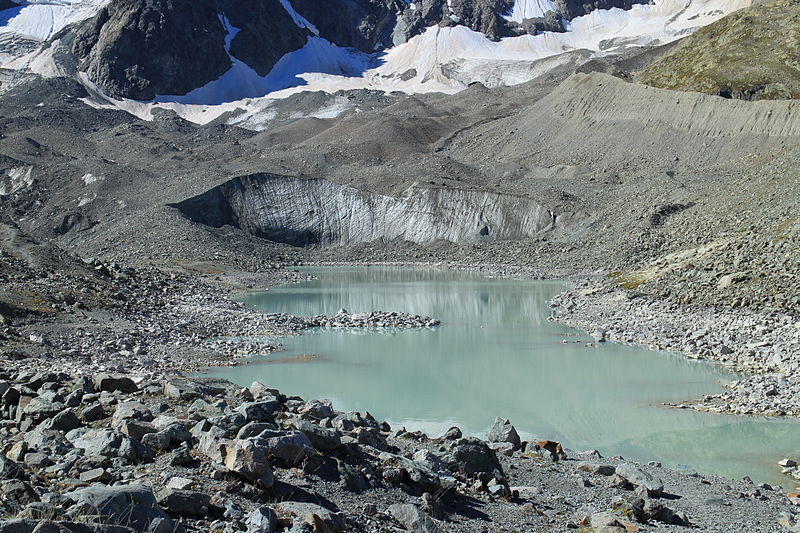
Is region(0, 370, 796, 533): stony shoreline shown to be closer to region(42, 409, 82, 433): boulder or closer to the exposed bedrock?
region(42, 409, 82, 433): boulder

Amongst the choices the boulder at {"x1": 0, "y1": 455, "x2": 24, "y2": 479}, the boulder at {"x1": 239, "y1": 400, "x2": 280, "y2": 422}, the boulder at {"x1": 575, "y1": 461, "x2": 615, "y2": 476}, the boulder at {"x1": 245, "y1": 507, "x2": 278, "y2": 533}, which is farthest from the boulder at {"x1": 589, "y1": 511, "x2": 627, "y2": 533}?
the boulder at {"x1": 0, "y1": 455, "x2": 24, "y2": 479}

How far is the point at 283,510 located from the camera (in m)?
8.39

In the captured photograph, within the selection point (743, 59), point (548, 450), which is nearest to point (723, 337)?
point (548, 450)

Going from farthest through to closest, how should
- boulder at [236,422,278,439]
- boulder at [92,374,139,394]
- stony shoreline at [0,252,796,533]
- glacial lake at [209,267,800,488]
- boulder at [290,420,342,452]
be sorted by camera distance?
glacial lake at [209,267,800,488] → boulder at [92,374,139,394] → boulder at [290,420,342,452] → boulder at [236,422,278,439] → stony shoreline at [0,252,796,533]

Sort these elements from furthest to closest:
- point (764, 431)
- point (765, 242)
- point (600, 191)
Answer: point (600, 191) < point (765, 242) < point (764, 431)

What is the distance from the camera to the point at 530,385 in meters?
24.5

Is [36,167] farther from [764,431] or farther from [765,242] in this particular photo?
[764,431]

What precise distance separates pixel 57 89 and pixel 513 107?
3958 inches

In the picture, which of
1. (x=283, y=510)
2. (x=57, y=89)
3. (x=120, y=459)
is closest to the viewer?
(x=283, y=510)

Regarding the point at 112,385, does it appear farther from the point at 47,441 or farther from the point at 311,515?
the point at 311,515

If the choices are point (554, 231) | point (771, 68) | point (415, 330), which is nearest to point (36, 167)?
point (554, 231)

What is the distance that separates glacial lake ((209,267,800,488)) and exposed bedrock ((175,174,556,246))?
40906 mm

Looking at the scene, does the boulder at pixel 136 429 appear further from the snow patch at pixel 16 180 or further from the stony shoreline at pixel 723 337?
the snow patch at pixel 16 180

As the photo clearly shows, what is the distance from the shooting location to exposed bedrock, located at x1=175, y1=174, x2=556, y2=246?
82812mm
